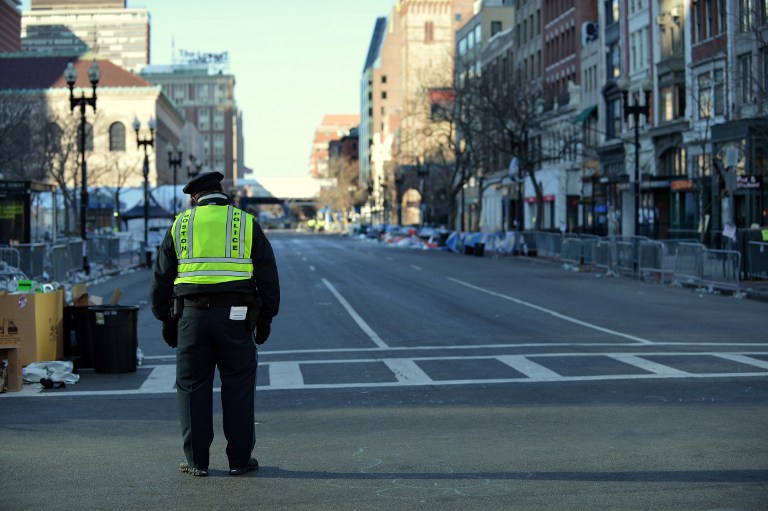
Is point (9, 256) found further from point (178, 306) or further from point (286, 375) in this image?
point (178, 306)

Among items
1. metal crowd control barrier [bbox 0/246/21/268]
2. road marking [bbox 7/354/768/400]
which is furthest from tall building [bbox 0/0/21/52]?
road marking [bbox 7/354/768/400]

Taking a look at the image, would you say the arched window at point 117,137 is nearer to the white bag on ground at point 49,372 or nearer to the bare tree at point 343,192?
the bare tree at point 343,192

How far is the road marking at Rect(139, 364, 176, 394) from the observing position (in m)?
13.1

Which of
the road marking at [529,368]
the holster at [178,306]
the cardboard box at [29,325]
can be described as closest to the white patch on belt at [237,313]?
the holster at [178,306]

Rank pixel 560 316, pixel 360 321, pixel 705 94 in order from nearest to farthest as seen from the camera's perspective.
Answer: pixel 360 321 < pixel 560 316 < pixel 705 94

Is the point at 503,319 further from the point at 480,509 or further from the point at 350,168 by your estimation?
the point at 350,168

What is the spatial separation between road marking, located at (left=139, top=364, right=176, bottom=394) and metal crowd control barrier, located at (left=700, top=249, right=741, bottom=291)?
17869 millimetres

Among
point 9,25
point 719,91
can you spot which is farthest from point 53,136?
point 9,25

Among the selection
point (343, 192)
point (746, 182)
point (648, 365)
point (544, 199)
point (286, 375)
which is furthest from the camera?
point (343, 192)

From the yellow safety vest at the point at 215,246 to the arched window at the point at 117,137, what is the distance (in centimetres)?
11215

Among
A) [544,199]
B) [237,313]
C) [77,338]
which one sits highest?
[544,199]

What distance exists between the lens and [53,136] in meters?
69.5

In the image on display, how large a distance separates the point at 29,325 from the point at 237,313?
22.0 feet

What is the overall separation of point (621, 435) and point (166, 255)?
404 centimetres
